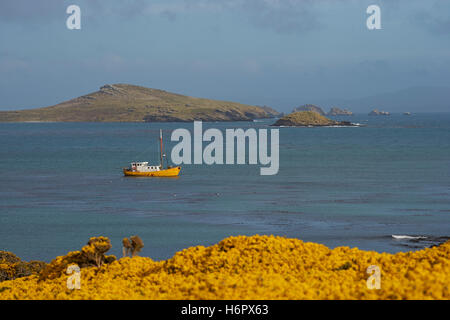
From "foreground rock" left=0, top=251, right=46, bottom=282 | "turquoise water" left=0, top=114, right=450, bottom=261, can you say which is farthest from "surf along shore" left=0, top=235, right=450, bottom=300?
"turquoise water" left=0, top=114, right=450, bottom=261

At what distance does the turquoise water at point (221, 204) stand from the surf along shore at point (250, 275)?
25409 millimetres

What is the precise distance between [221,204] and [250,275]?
169ft

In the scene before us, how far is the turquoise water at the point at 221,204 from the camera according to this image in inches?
1863

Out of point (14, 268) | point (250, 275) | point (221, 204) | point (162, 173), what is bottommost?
point (221, 204)

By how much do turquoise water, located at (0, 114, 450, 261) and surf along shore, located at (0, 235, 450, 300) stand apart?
25409 millimetres

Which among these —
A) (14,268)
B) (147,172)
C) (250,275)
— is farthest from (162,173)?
(250,275)

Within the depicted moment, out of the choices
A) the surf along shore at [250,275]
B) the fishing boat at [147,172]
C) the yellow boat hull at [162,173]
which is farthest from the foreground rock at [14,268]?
the yellow boat hull at [162,173]

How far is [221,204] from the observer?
64.6 m

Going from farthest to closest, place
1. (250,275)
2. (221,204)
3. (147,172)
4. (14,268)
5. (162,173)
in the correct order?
(147,172), (162,173), (221,204), (14,268), (250,275)

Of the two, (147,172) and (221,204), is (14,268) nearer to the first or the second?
(221,204)

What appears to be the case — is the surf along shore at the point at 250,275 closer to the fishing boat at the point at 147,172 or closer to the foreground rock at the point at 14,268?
the foreground rock at the point at 14,268

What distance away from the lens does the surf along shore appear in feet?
38.3

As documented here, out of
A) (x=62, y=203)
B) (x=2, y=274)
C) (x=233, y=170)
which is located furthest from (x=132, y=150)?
(x=2, y=274)

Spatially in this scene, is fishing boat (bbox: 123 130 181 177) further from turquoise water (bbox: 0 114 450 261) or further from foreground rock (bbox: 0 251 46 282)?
foreground rock (bbox: 0 251 46 282)
